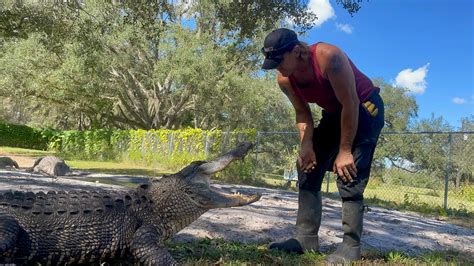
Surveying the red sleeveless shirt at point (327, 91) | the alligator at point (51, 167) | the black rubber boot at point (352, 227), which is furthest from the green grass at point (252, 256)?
the alligator at point (51, 167)

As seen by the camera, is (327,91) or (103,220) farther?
(327,91)

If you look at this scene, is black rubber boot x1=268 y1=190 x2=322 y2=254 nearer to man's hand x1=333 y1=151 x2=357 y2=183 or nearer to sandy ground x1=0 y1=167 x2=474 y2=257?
sandy ground x1=0 y1=167 x2=474 y2=257

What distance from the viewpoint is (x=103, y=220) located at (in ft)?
10.2

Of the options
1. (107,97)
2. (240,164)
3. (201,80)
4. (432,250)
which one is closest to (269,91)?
(201,80)

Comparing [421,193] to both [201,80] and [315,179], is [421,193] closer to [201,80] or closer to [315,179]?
[315,179]

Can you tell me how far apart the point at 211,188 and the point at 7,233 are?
150 cm

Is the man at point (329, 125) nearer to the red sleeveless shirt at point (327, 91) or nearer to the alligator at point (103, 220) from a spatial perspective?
the red sleeveless shirt at point (327, 91)

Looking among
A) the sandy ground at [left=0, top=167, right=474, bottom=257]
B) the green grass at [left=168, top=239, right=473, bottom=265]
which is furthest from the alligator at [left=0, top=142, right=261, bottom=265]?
the sandy ground at [left=0, top=167, right=474, bottom=257]

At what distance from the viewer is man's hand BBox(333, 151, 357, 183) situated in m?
3.55

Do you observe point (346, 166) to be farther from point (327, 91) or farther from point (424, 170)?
point (424, 170)

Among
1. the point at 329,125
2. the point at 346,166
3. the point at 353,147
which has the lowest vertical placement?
the point at 346,166

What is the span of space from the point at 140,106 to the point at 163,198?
2763 centimetres

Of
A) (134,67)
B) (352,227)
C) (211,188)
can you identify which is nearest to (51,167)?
(211,188)

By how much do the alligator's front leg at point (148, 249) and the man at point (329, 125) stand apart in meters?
1.24
